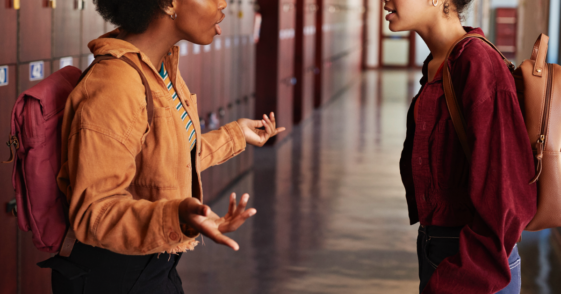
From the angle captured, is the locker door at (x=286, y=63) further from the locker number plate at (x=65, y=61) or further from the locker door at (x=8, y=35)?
the locker door at (x=8, y=35)

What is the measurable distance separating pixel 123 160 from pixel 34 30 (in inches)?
66.0

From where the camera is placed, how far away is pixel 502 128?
50.1 inches

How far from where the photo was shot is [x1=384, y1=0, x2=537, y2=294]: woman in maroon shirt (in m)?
1.28

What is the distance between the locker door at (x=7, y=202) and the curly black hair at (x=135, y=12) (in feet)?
3.92

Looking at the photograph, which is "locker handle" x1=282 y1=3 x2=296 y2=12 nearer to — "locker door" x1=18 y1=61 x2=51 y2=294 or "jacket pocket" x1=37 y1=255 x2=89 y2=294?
"locker door" x1=18 y1=61 x2=51 y2=294

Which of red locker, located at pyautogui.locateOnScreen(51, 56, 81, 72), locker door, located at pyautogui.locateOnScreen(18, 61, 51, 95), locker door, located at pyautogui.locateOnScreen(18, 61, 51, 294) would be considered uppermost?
red locker, located at pyautogui.locateOnScreen(51, 56, 81, 72)

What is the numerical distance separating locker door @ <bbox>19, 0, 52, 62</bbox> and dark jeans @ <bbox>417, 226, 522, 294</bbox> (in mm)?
1860

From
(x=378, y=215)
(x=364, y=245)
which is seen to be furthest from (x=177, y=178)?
(x=378, y=215)

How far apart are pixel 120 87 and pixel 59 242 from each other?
387 mm

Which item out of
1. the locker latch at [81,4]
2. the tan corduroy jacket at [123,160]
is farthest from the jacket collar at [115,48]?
the locker latch at [81,4]

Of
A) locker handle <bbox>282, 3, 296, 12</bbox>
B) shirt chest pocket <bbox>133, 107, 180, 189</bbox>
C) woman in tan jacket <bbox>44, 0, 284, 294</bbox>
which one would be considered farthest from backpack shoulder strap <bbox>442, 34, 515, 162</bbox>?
locker handle <bbox>282, 3, 296, 12</bbox>

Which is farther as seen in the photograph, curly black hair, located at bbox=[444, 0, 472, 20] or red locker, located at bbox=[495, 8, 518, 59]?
red locker, located at bbox=[495, 8, 518, 59]

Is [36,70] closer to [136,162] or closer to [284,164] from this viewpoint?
[136,162]

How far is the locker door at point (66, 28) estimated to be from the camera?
282 cm
